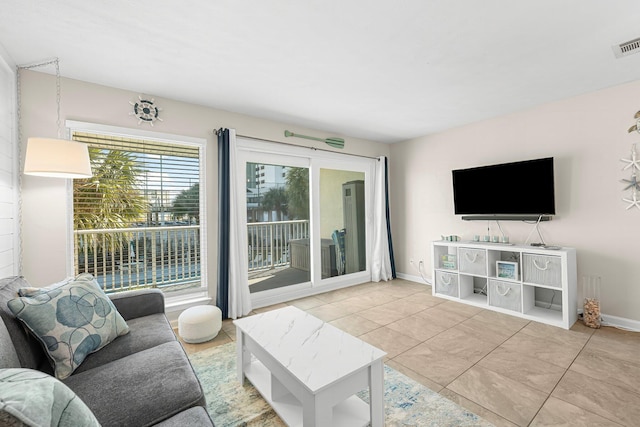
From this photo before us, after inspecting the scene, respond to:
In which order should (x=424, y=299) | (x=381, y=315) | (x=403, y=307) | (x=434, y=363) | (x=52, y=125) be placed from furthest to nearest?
(x=424, y=299) < (x=403, y=307) < (x=381, y=315) < (x=52, y=125) < (x=434, y=363)

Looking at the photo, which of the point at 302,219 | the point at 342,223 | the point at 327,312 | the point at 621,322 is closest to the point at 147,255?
the point at 302,219

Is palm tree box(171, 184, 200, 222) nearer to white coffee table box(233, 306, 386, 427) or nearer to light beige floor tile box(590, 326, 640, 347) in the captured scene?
white coffee table box(233, 306, 386, 427)

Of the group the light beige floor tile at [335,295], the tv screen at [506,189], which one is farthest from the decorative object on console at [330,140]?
the light beige floor tile at [335,295]

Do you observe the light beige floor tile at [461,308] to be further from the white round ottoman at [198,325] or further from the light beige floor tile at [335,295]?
the white round ottoman at [198,325]

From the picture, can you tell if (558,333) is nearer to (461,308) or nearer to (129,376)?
(461,308)

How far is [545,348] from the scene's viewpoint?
2.46 meters

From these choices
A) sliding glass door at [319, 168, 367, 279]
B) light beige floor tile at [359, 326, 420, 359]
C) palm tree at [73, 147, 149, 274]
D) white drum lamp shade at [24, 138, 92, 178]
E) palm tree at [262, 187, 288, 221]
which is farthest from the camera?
sliding glass door at [319, 168, 367, 279]

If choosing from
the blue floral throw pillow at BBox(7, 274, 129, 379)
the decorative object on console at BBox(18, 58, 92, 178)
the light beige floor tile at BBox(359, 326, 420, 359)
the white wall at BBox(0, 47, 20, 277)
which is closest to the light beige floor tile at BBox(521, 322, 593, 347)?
the light beige floor tile at BBox(359, 326, 420, 359)

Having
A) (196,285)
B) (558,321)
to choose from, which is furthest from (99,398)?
(558,321)

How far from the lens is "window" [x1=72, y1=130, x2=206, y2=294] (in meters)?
2.75

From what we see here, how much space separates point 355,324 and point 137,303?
6.67 ft

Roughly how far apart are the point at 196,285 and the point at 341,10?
9.87 ft

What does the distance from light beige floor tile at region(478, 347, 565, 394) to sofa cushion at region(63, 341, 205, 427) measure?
2.10 meters

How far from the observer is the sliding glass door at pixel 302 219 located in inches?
147
